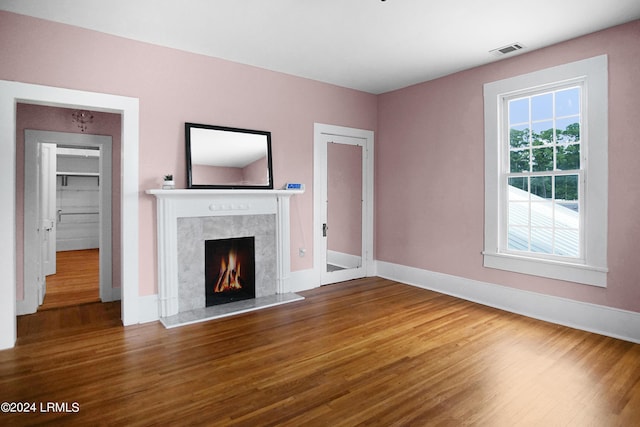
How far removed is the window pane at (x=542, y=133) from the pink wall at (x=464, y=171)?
0.56 metres

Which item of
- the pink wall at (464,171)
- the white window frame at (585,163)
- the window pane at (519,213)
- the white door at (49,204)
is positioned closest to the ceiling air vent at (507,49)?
the pink wall at (464,171)

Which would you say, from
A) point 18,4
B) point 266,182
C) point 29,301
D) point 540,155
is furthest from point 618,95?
point 29,301

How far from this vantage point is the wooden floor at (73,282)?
4650 millimetres

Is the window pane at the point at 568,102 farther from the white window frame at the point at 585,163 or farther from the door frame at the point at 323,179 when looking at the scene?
the door frame at the point at 323,179

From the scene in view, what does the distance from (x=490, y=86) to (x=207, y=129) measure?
3.42m

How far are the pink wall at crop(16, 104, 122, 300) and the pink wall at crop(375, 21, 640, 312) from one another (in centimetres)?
379

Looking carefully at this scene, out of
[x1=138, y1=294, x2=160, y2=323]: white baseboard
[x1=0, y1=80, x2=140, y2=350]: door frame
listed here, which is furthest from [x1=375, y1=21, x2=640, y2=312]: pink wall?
[x1=0, y1=80, x2=140, y2=350]: door frame

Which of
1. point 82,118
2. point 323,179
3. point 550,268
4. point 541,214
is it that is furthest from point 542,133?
point 82,118

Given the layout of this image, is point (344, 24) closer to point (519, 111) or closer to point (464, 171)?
point (519, 111)

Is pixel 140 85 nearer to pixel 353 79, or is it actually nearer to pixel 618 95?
pixel 353 79

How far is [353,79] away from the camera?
16.6ft

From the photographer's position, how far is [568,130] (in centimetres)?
376

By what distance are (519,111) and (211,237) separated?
12.7 ft

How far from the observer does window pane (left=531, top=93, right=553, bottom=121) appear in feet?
12.9
